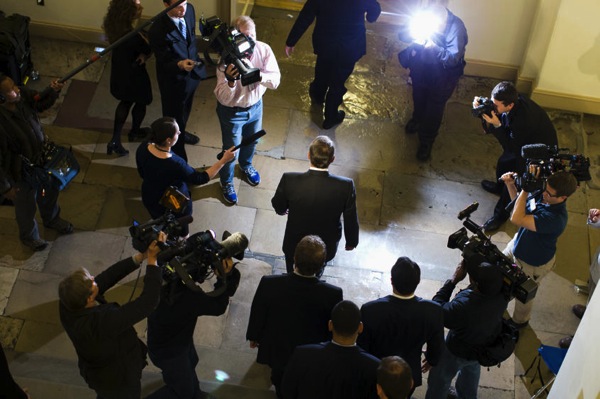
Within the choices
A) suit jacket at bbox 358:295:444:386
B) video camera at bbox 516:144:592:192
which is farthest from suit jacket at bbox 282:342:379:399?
video camera at bbox 516:144:592:192

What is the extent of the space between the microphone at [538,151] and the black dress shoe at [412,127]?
1903 mm

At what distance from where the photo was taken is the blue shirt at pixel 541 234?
461 cm

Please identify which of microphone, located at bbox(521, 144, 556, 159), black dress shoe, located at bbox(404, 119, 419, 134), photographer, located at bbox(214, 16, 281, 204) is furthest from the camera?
black dress shoe, located at bbox(404, 119, 419, 134)

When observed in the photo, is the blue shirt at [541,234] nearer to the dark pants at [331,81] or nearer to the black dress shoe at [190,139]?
the dark pants at [331,81]

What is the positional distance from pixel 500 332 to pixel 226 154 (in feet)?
7.33

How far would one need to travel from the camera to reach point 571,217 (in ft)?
20.6

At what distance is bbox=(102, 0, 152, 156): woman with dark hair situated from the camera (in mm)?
5480

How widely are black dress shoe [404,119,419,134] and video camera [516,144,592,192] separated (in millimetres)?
1874

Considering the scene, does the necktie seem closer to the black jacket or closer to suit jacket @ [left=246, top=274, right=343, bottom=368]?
suit jacket @ [left=246, top=274, right=343, bottom=368]

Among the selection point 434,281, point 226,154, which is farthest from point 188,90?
point 434,281

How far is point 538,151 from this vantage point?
4.91m

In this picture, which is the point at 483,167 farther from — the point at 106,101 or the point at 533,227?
the point at 106,101

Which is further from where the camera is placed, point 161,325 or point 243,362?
point 243,362

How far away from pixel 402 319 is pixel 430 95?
282cm
